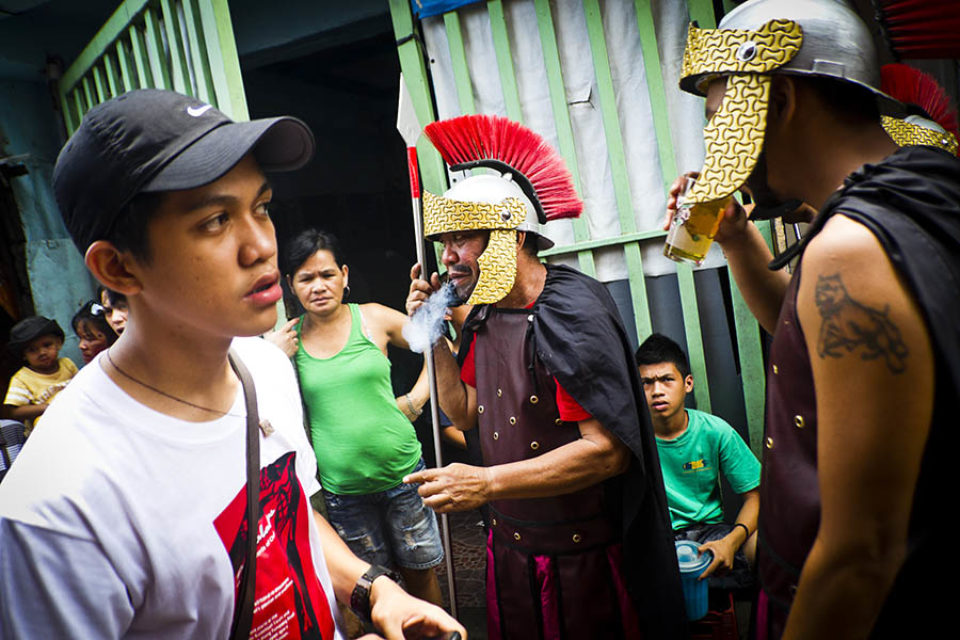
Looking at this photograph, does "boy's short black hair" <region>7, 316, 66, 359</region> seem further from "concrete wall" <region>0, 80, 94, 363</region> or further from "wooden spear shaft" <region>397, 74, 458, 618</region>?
"wooden spear shaft" <region>397, 74, 458, 618</region>

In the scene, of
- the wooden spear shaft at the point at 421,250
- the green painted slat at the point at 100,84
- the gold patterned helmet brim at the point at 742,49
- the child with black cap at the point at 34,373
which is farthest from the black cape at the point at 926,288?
the child with black cap at the point at 34,373

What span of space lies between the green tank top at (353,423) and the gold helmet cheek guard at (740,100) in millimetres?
2505

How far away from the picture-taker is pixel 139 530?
1.12 m

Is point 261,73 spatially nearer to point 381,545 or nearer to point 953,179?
point 381,545

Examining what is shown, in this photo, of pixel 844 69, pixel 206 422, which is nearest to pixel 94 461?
pixel 206 422

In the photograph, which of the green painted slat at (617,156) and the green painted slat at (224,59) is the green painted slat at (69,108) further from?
the green painted slat at (617,156)

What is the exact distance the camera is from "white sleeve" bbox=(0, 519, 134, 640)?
1.01 m

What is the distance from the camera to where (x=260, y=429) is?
1.46m

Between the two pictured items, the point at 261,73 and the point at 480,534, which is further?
the point at 261,73

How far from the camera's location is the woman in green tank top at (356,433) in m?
3.48

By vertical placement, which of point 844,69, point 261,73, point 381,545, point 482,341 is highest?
point 261,73

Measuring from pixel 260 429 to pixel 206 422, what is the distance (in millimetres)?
159

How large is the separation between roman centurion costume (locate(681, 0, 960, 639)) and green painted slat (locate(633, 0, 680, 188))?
162 centimetres

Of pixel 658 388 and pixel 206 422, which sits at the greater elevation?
pixel 206 422
